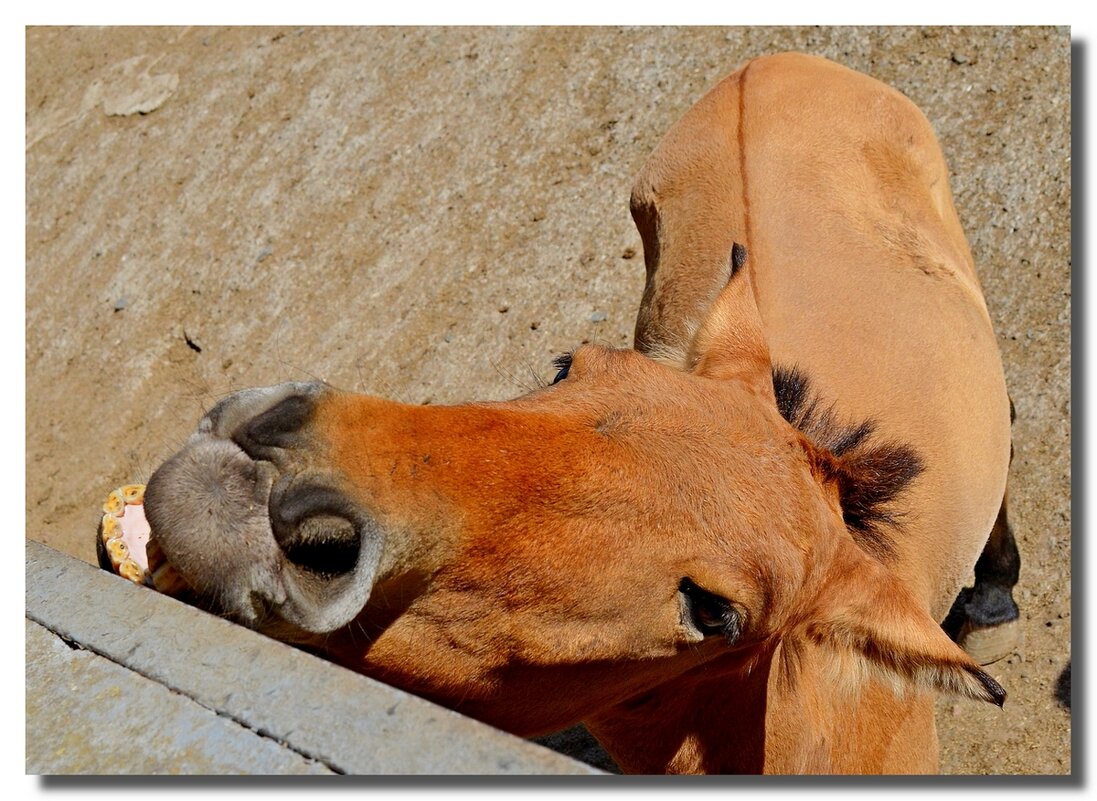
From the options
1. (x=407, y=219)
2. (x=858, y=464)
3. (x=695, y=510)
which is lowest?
(x=858, y=464)

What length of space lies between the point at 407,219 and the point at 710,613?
171 inches

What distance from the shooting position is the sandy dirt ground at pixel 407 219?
475cm

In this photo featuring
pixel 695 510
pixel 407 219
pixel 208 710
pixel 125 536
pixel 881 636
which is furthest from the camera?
pixel 407 219

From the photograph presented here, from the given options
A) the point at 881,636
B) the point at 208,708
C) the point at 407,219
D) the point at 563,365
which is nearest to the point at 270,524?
the point at 208,708

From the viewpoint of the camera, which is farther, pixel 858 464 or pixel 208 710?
pixel 858 464

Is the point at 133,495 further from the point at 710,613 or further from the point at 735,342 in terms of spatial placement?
the point at 735,342

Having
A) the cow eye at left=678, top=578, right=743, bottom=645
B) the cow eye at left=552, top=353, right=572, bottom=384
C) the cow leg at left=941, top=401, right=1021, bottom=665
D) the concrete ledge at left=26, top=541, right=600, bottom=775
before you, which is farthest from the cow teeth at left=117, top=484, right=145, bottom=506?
the cow leg at left=941, top=401, right=1021, bottom=665

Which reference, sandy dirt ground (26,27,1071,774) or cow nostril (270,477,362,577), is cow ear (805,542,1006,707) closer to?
cow nostril (270,477,362,577)

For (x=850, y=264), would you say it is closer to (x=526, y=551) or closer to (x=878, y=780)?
(x=878, y=780)

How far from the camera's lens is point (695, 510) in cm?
202

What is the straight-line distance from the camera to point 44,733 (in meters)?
1.88

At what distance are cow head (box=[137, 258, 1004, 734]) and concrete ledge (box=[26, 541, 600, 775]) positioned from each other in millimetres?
105

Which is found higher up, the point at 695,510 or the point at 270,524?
the point at 270,524

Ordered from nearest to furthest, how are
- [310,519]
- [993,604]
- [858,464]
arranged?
[310,519] → [858,464] → [993,604]
